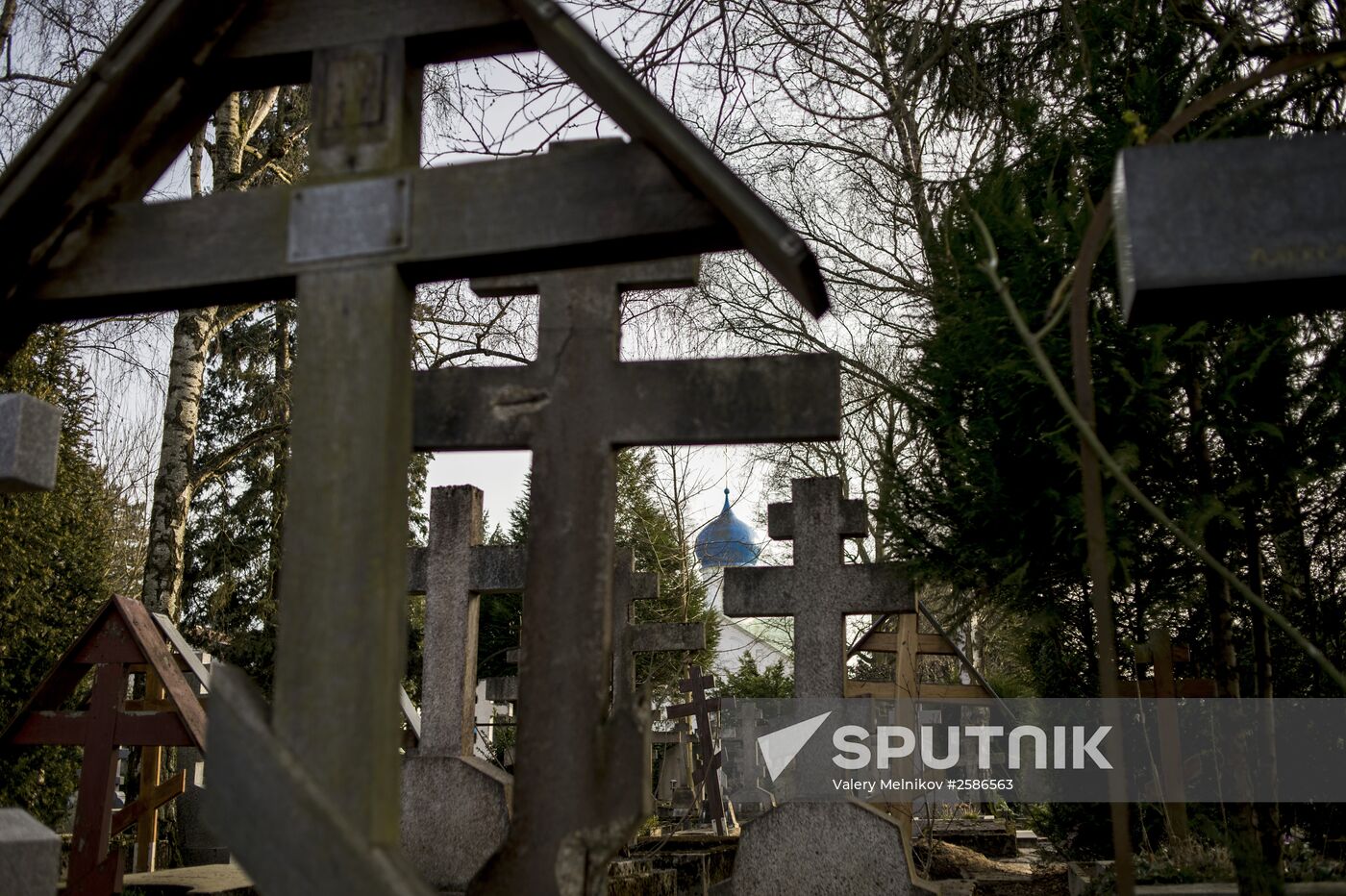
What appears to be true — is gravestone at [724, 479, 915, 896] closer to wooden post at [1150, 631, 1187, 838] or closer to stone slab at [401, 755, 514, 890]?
stone slab at [401, 755, 514, 890]

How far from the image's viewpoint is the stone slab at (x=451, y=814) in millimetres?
6344

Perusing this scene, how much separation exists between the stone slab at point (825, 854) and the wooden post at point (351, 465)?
4030 millimetres

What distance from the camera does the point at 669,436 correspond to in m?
3.89

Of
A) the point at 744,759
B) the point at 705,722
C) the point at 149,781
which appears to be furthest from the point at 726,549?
the point at 149,781

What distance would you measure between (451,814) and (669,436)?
364 cm

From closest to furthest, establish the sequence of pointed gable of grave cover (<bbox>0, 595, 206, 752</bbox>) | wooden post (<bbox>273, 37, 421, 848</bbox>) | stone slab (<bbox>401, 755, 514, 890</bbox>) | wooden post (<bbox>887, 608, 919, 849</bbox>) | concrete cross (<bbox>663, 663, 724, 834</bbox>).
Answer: wooden post (<bbox>273, 37, 421, 848</bbox>), pointed gable of grave cover (<bbox>0, 595, 206, 752</bbox>), stone slab (<bbox>401, 755, 514, 890</bbox>), wooden post (<bbox>887, 608, 919, 849</bbox>), concrete cross (<bbox>663, 663, 724, 834</bbox>)

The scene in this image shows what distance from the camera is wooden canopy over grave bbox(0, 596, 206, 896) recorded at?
5793 mm

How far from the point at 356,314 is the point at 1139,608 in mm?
7068

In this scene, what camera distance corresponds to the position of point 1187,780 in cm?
844

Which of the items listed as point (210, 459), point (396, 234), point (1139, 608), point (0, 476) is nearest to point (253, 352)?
point (210, 459)

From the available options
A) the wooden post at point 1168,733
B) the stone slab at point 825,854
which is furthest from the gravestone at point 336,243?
the wooden post at point 1168,733

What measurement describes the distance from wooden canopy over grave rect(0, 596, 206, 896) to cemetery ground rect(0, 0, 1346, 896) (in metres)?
0.03

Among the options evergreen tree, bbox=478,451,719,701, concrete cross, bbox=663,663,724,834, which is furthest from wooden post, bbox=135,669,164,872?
evergreen tree, bbox=478,451,719,701

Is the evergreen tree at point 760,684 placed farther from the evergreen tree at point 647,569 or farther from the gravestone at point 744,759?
the gravestone at point 744,759
